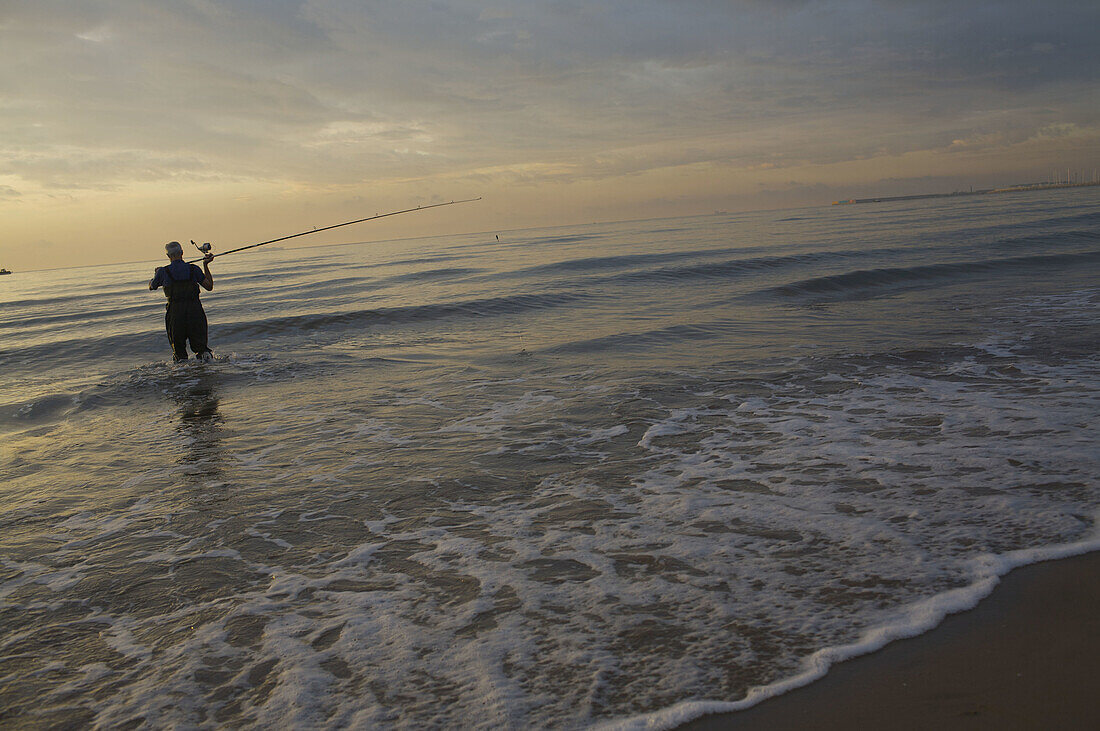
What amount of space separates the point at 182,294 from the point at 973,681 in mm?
→ 11563

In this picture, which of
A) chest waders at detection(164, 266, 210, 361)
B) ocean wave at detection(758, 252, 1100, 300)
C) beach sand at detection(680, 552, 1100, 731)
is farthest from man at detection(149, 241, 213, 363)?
ocean wave at detection(758, 252, 1100, 300)

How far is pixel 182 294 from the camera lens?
1075 cm

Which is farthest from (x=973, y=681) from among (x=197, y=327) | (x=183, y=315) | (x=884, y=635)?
(x=197, y=327)

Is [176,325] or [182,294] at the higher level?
[182,294]

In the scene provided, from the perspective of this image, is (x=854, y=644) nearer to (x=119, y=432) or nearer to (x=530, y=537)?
(x=530, y=537)

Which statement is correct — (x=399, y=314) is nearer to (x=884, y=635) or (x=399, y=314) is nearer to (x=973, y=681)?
(x=884, y=635)

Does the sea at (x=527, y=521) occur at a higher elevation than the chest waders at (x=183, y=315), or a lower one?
lower

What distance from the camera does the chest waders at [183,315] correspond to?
10.7 meters

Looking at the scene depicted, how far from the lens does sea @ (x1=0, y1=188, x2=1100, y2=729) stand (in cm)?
293

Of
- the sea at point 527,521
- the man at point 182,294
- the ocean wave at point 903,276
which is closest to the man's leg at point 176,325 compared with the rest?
the man at point 182,294

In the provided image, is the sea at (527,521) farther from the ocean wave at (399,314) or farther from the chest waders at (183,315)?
the ocean wave at (399,314)

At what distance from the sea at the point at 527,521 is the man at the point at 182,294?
69 centimetres

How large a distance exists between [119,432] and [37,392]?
481 cm

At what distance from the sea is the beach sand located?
0.33ft
